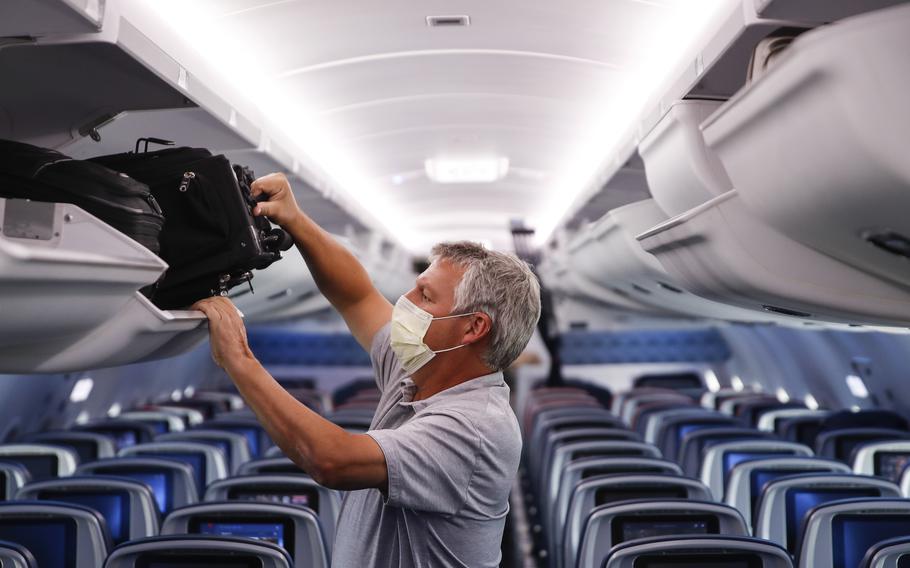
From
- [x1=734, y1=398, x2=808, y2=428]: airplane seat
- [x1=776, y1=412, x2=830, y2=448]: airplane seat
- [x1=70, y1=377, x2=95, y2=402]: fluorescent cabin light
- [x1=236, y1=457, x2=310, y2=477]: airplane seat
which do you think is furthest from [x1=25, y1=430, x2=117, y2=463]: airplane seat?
[x1=734, y1=398, x2=808, y2=428]: airplane seat

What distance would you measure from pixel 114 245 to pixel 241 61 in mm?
2652

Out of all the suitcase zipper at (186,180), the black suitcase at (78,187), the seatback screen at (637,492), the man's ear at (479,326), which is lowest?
the seatback screen at (637,492)

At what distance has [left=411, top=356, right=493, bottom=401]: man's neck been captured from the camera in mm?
2719

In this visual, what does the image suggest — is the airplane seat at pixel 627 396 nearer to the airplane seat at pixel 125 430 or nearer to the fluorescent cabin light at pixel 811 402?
the fluorescent cabin light at pixel 811 402

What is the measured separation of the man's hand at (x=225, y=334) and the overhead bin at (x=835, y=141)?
1391mm

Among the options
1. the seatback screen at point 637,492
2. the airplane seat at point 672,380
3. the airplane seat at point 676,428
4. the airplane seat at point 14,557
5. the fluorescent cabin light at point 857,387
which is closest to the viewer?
the airplane seat at point 14,557

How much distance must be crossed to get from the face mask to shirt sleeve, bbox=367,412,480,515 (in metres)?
0.30

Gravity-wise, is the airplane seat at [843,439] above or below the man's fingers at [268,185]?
below

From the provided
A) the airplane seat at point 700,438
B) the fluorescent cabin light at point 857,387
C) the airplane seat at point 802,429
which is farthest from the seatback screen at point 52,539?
the fluorescent cabin light at point 857,387

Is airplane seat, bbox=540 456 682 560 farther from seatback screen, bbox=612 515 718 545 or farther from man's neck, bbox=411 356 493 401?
man's neck, bbox=411 356 493 401

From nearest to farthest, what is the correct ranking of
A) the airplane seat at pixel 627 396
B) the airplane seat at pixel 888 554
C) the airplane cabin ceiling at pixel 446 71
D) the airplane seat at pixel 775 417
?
1. the airplane seat at pixel 888 554
2. the airplane cabin ceiling at pixel 446 71
3. the airplane seat at pixel 775 417
4. the airplane seat at pixel 627 396

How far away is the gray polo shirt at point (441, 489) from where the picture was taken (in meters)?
2.27

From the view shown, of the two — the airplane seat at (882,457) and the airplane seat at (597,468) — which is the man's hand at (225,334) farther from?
the airplane seat at (882,457)

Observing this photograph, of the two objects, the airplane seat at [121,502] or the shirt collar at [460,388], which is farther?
the airplane seat at [121,502]
